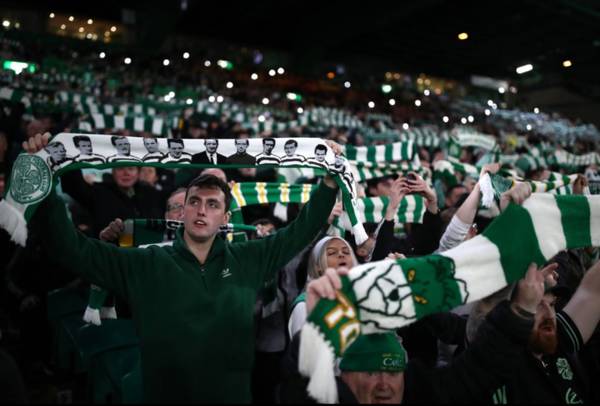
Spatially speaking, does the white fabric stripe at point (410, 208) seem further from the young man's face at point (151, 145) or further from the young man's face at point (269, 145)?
the young man's face at point (151, 145)

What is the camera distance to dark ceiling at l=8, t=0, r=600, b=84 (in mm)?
22594

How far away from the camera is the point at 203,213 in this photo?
218 cm

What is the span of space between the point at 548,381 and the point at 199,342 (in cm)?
151

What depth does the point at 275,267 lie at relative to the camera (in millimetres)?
2285

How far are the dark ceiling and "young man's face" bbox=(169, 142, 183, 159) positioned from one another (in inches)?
840

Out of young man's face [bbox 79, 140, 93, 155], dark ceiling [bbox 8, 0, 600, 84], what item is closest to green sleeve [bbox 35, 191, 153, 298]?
young man's face [bbox 79, 140, 93, 155]

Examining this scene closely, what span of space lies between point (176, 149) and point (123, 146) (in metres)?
0.25

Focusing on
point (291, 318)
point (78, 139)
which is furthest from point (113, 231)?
point (291, 318)

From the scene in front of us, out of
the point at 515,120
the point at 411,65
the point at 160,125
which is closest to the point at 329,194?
the point at 160,125

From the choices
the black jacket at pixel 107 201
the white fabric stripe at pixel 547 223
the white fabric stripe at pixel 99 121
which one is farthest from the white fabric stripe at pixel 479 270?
the white fabric stripe at pixel 99 121

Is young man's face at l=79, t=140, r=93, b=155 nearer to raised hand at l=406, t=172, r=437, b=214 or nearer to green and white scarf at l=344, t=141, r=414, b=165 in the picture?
raised hand at l=406, t=172, r=437, b=214

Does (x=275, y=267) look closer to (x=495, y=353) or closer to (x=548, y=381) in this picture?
(x=495, y=353)

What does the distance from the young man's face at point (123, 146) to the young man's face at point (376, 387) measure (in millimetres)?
1435

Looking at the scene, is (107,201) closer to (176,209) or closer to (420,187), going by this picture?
(176,209)
